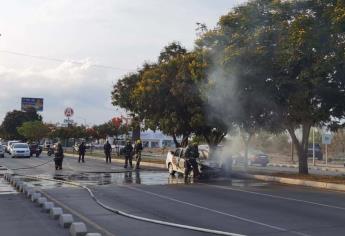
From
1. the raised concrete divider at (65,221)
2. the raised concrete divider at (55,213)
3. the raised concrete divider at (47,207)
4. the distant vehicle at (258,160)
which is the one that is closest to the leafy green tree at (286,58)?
the raised concrete divider at (47,207)

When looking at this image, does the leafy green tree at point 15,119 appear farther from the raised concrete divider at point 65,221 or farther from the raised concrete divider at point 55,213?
the raised concrete divider at point 65,221

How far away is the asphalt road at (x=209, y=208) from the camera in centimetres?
1044

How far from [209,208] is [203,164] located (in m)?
10.5

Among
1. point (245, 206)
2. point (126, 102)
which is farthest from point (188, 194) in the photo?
point (126, 102)

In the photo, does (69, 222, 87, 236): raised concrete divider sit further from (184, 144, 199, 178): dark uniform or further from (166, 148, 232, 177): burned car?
(166, 148, 232, 177): burned car

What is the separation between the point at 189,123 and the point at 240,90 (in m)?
9.25

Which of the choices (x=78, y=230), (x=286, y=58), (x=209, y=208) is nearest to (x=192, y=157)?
(x=286, y=58)

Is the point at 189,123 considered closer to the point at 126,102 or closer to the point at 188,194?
the point at 126,102

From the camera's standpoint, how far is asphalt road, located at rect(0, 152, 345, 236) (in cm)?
1044

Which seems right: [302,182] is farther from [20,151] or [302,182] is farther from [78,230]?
[20,151]

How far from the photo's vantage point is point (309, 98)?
21750 mm

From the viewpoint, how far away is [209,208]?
13.5 metres

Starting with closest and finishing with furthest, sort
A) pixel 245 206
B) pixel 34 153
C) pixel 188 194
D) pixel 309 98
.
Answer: pixel 245 206 → pixel 188 194 → pixel 309 98 → pixel 34 153

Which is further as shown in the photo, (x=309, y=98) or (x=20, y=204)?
(x=309, y=98)
